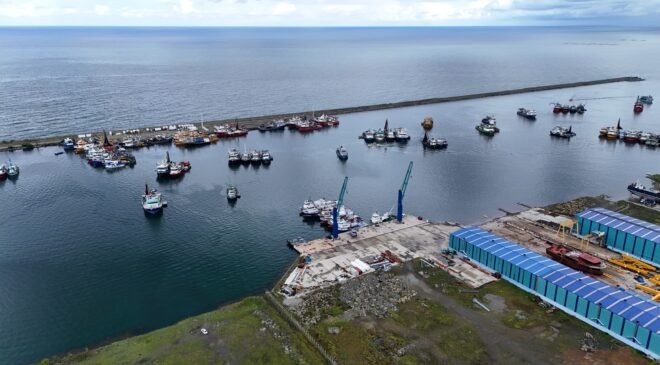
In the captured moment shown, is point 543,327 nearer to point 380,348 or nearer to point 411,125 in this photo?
point 380,348

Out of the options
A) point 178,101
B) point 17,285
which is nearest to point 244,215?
point 17,285

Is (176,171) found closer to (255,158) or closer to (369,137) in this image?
(255,158)

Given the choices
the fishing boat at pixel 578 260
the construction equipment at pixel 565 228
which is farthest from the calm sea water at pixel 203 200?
the fishing boat at pixel 578 260

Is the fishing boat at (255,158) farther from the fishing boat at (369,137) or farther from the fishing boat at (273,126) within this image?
the fishing boat at (369,137)

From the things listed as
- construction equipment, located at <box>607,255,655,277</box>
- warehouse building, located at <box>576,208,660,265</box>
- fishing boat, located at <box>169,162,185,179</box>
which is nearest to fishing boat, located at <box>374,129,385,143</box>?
fishing boat, located at <box>169,162,185,179</box>

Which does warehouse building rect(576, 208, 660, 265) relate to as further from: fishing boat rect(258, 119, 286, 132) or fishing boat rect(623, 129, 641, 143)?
fishing boat rect(258, 119, 286, 132)

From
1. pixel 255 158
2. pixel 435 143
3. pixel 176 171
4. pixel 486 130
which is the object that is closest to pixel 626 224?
pixel 435 143
